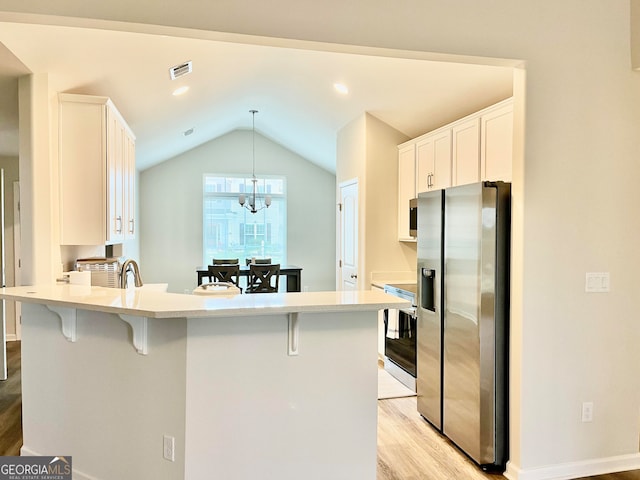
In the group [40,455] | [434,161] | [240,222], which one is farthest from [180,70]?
[240,222]

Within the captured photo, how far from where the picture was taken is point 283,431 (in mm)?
2201

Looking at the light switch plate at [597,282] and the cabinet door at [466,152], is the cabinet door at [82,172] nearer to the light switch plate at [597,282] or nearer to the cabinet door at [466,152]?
the cabinet door at [466,152]

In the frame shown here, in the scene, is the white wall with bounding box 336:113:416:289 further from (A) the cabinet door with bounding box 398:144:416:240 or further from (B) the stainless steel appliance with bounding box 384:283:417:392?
(B) the stainless steel appliance with bounding box 384:283:417:392

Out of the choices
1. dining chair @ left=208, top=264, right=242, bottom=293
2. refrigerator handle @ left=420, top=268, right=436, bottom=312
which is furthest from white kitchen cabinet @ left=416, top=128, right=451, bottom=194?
dining chair @ left=208, top=264, right=242, bottom=293

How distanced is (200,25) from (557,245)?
2191 mm

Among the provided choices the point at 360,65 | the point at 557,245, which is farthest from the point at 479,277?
the point at 360,65

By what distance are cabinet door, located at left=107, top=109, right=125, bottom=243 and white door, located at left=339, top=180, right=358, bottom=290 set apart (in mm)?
2606

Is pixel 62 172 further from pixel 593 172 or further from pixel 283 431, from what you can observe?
pixel 593 172

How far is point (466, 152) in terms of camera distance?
Answer: 3.79 m

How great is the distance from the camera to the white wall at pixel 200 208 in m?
7.75

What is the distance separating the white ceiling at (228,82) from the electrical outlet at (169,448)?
2.14 meters

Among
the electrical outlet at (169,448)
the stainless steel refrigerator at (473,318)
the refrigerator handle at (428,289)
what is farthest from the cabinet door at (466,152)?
Answer: the electrical outlet at (169,448)

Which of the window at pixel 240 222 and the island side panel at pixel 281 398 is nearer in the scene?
the island side panel at pixel 281 398

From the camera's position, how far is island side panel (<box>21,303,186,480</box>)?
2137 millimetres
